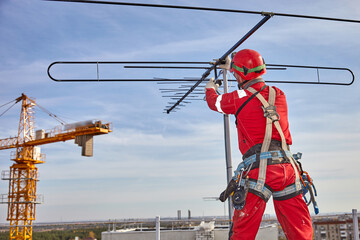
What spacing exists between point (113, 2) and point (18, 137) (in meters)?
55.8

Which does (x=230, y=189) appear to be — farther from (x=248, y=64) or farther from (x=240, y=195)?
(x=248, y=64)

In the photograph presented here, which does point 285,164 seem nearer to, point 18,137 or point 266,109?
point 266,109

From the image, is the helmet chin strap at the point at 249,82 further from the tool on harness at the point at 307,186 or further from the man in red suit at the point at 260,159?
the tool on harness at the point at 307,186

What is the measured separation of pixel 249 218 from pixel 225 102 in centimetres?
129

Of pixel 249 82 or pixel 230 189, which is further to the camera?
pixel 249 82

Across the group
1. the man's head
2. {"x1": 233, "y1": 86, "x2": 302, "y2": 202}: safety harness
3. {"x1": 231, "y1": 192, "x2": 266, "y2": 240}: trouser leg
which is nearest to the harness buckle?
{"x1": 233, "y1": 86, "x2": 302, "y2": 202}: safety harness

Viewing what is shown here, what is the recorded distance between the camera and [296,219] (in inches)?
153

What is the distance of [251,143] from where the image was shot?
4.04 m

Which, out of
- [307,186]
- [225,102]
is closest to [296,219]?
[307,186]

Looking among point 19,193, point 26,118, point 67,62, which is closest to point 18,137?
point 26,118

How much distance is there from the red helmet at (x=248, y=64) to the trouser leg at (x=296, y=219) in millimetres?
1454

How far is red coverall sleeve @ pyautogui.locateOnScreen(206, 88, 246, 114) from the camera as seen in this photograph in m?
4.12

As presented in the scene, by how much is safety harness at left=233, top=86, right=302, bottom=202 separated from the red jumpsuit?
45mm

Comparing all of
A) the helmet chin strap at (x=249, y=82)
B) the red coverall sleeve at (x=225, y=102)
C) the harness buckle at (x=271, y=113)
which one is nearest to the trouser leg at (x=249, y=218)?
the harness buckle at (x=271, y=113)
